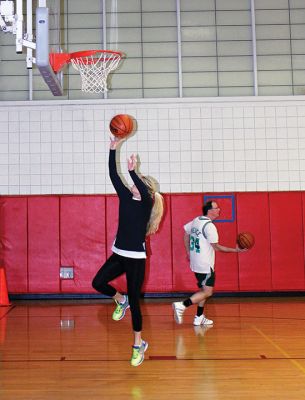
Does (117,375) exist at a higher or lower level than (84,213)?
lower

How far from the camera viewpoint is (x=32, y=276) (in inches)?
398

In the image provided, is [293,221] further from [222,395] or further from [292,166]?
[222,395]

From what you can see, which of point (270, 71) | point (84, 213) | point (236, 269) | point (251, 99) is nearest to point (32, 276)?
point (84, 213)

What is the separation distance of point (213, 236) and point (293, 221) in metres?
3.92

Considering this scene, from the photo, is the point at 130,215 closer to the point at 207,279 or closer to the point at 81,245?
the point at 207,279

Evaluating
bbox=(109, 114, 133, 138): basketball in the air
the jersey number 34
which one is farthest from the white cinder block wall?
bbox=(109, 114, 133, 138): basketball in the air

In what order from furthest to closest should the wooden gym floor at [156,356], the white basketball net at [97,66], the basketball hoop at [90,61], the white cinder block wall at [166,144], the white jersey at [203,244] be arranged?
the white cinder block wall at [166,144], the white basketball net at [97,66], the white jersey at [203,244], the basketball hoop at [90,61], the wooden gym floor at [156,356]

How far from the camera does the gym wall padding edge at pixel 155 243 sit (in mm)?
10133

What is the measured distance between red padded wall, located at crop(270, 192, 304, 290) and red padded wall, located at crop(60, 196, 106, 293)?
136 inches

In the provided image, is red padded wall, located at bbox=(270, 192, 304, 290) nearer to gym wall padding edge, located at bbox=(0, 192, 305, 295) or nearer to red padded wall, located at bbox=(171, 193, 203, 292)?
gym wall padding edge, located at bbox=(0, 192, 305, 295)

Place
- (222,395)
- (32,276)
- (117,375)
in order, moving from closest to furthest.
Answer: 1. (222,395)
2. (117,375)
3. (32,276)

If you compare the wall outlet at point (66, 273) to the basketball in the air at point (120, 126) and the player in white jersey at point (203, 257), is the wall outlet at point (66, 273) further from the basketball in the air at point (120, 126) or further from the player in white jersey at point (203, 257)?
the basketball in the air at point (120, 126)

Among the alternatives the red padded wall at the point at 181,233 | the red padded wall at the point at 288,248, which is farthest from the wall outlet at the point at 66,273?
the red padded wall at the point at 288,248

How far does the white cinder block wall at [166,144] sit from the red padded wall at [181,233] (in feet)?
0.80
